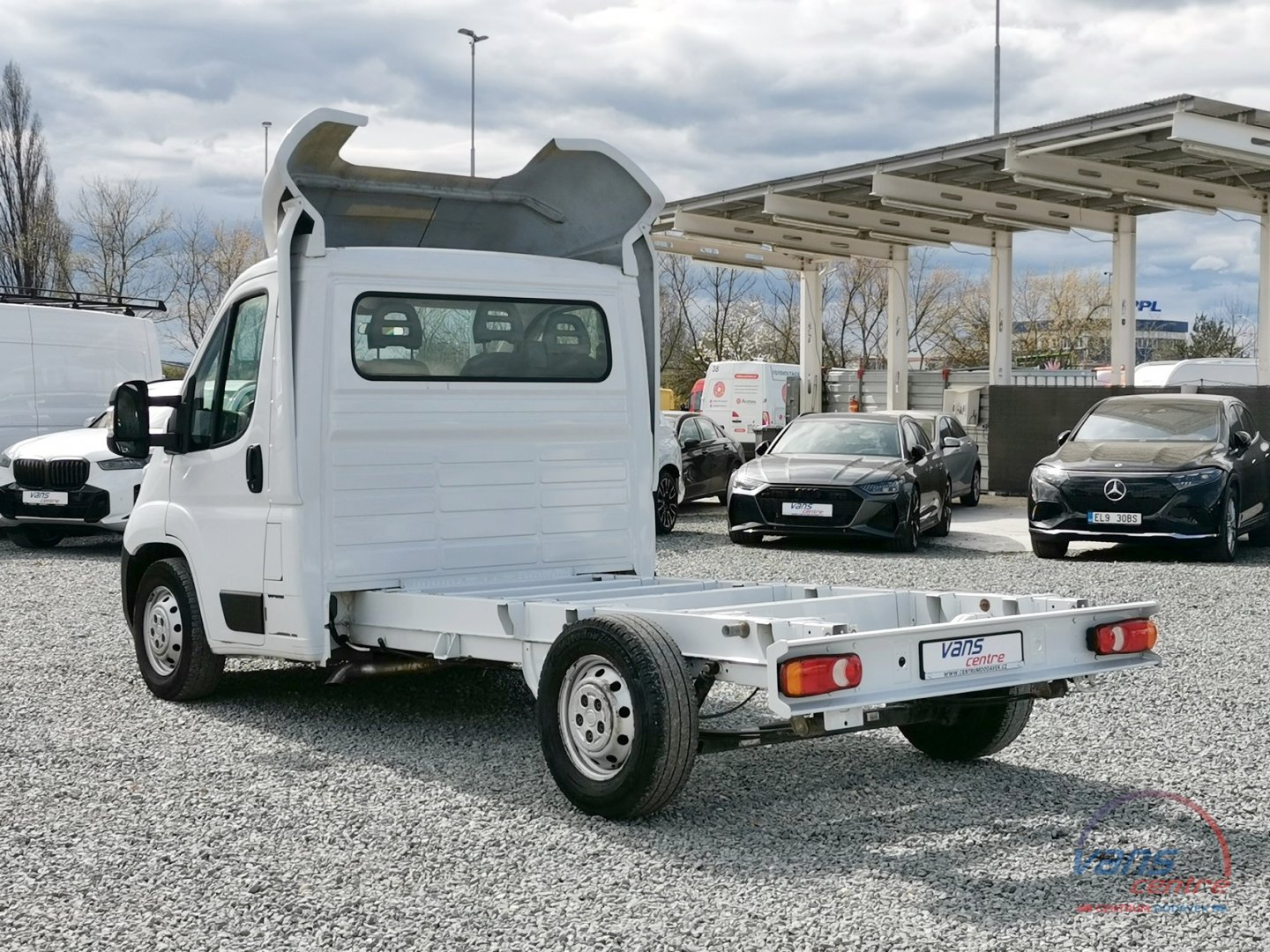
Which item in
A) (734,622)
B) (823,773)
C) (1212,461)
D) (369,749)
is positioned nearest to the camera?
(734,622)

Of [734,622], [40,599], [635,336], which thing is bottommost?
[40,599]

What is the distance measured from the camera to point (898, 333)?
96.6 ft

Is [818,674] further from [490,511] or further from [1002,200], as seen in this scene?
[1002,200]

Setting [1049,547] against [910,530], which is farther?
[910,530]

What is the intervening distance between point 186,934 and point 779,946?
1.63m

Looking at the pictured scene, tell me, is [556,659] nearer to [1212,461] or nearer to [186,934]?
[186,934]

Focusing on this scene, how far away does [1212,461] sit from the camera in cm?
1430

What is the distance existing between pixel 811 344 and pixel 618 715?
1052 inches

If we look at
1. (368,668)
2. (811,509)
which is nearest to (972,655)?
(368,668)

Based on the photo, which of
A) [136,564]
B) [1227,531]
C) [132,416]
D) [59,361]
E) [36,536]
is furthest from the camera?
[59,361]

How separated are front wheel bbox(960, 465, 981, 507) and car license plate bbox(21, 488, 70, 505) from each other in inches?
479

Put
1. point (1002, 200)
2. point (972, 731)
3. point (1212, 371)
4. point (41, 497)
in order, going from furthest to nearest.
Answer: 1. point (1212, 371)
2. point (1002, 200)
3. point (41, 497)
4. point (972, 731)

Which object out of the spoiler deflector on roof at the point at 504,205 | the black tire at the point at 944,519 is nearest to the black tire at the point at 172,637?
the spoiler deflector on roof at the point at 504,205

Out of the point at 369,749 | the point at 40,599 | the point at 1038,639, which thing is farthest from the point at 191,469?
the point at 40,599
